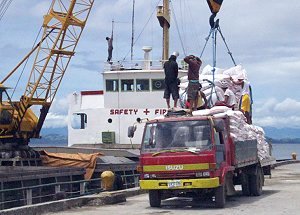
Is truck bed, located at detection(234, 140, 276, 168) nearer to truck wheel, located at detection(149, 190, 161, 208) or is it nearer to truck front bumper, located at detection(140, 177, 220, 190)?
truck front bumper, located at detection(140, 177, 220, 190)

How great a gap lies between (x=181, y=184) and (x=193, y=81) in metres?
3.80

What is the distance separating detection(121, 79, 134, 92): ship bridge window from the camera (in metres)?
35.9

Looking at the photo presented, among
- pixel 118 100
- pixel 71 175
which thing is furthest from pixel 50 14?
pixel 71 175

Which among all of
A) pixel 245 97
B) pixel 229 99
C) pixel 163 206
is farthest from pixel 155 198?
pixel 245 97

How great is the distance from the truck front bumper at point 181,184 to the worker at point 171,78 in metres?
3.45

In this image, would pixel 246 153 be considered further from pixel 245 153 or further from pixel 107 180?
pixel 107 180

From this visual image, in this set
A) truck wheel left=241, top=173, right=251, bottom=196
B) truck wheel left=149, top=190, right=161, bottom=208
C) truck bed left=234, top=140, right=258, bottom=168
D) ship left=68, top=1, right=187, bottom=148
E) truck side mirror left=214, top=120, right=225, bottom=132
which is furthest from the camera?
ship left=68, top=1, right=187, bottom=148

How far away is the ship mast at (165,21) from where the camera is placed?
36.9 meters

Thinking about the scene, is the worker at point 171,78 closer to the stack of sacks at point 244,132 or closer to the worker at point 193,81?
the worker at point 193,81

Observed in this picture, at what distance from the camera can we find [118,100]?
35812 mm

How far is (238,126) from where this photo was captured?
16.3 meters

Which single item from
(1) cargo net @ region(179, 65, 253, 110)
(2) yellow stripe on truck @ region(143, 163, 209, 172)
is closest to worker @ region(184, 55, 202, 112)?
(1) cargo net @ region(179, 65, 253, 110)

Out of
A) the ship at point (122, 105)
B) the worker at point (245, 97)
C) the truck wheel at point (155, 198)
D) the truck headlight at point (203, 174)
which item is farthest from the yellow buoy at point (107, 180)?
the ship at point (122, 105)

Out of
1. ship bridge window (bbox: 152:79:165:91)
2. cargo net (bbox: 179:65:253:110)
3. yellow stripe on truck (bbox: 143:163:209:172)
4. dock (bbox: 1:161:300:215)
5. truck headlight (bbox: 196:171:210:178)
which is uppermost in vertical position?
ship bridge window (bbox: 152:79:165:91)
